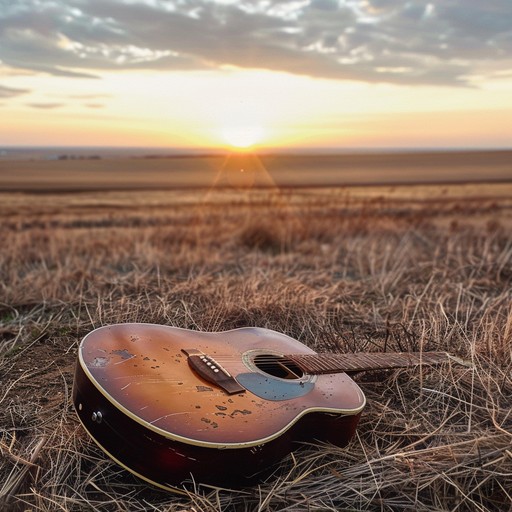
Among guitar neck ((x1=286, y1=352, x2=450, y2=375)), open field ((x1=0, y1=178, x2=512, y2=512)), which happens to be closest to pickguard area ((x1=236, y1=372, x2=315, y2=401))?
guitar neck ((x1=286, y1=352, x2=450, y2=375))

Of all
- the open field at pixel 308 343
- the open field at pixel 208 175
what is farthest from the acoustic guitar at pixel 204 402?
the open field at pixel 208 175

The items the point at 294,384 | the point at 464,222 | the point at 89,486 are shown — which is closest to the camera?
the point at 89,486

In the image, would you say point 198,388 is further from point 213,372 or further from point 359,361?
point 359,361

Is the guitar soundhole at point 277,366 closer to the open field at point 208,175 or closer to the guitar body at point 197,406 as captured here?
the guitar body at point 197,406

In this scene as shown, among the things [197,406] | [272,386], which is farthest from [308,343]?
[197,406]

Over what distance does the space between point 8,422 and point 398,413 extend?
176 centimetres

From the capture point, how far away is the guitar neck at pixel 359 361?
8.05 ft

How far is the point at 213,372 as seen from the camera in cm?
226

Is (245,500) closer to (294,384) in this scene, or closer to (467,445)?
(294,384)

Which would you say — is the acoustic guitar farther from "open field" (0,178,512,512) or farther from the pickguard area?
"open field" (0,178,512,512)

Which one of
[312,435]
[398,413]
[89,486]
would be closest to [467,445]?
[398,413]

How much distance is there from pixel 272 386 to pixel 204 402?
1.07 feet

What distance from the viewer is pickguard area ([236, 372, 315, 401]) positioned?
7.23ft

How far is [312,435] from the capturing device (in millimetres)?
2260
